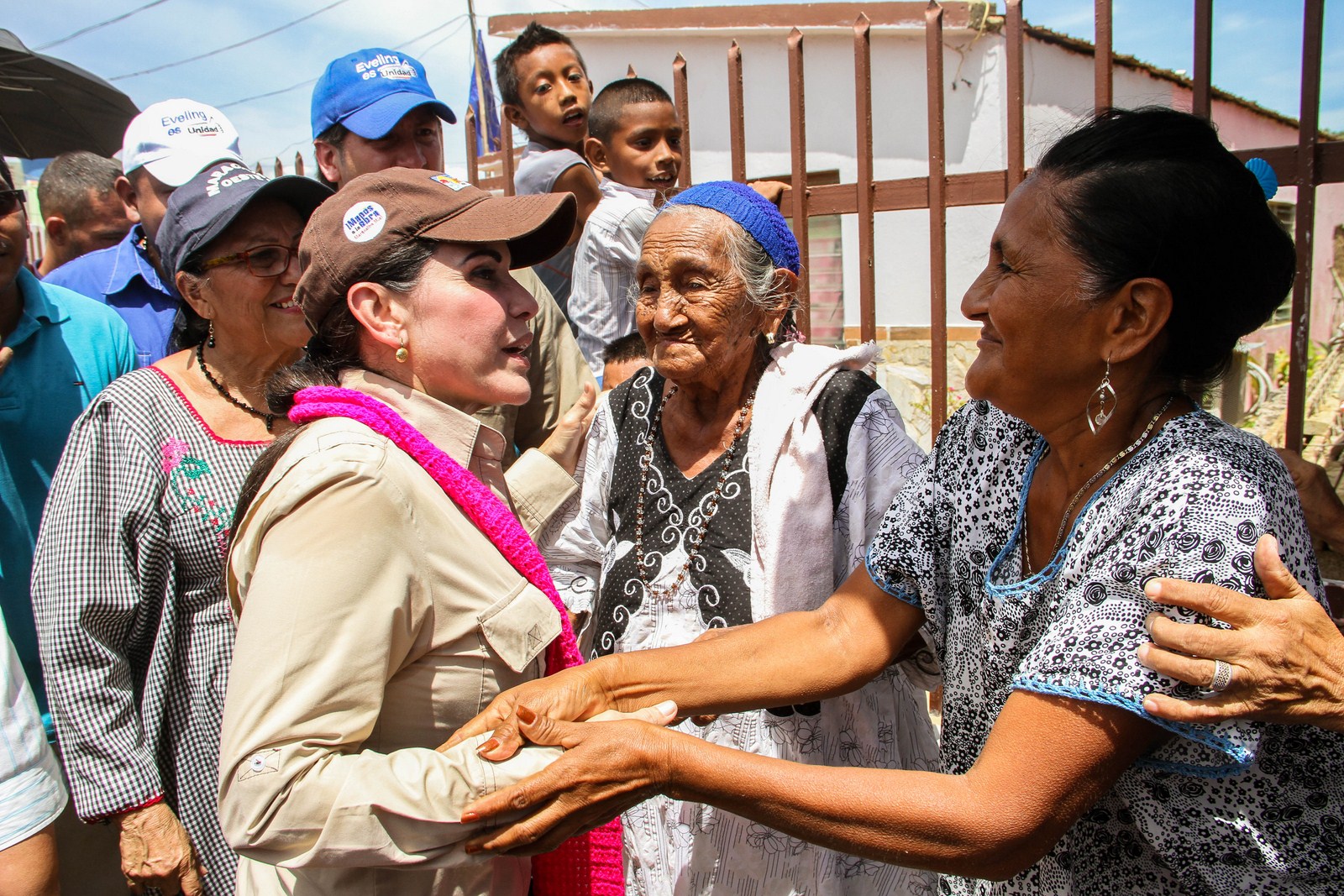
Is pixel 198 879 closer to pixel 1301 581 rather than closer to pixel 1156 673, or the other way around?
pixel 1156 673

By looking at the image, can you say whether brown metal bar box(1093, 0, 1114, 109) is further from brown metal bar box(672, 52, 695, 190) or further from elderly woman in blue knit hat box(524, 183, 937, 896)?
brown metal bar box(672, 52, 695, 190)

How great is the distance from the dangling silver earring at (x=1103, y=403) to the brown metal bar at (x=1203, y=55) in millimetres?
1855

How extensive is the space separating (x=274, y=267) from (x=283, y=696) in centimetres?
157

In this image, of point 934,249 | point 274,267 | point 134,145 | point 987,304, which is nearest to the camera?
point 987,304

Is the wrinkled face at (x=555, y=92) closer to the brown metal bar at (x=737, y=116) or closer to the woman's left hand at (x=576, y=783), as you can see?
the brown metal bar at (x=737, y=116)

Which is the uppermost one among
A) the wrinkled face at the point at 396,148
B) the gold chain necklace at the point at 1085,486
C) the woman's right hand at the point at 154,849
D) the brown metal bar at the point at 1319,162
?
the wrinkled face at the point at 396,148

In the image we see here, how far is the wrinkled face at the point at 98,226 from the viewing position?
220 inches

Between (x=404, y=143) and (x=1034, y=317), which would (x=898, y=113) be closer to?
(x=404, y=143)

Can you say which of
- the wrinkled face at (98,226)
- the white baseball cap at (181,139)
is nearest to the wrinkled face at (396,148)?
the white baseball cap at (181,139)

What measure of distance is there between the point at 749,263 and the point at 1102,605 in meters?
1.37

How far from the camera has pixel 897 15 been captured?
10.8 m

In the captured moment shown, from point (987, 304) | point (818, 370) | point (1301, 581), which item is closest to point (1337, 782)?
point (1301, 581)

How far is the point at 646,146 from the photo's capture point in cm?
432

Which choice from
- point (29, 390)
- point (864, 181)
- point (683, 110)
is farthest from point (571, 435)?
point (683, 110)
